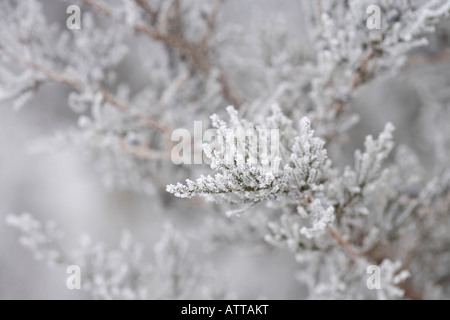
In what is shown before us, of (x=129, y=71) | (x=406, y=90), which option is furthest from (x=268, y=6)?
(x=129, y=71)

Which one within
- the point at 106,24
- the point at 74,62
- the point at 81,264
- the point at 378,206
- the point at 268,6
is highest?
the point at 106,24

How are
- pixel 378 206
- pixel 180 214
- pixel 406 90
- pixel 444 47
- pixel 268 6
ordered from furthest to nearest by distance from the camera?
pixel 180 214
pixel 268 6
pixel 406 90
pixel 444 47
pixel 378 206

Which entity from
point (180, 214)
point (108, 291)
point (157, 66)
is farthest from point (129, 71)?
point (108, 291)

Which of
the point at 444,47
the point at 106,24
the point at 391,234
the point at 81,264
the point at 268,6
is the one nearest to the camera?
the point at 391,234

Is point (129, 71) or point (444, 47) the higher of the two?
point (129, 71)

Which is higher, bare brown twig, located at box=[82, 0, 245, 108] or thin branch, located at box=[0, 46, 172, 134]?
bare brown twig, located at box=[82, 0, 245, 108]

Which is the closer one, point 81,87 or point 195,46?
point 81,87

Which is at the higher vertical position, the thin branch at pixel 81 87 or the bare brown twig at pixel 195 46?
the bare brown twig at pixel 195 46

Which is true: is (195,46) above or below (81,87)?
above

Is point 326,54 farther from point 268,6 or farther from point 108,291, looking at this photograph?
point 268,6

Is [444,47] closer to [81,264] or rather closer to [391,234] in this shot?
[391,234]

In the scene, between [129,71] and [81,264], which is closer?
[81,264]
